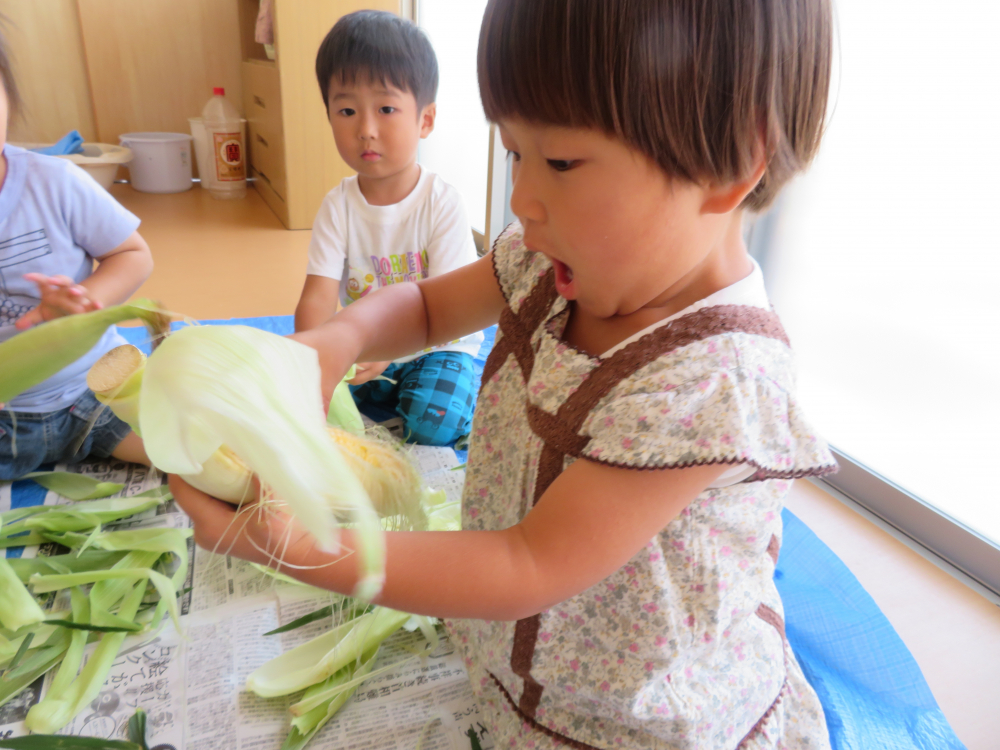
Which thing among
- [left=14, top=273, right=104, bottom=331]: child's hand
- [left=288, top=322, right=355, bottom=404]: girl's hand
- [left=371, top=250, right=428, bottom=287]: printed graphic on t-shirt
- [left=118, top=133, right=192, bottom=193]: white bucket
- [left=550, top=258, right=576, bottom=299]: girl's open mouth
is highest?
[left=550, top=258, right=576, bottom=299]: girl's open mouth

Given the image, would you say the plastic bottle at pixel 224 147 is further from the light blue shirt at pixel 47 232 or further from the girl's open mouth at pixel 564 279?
the girl's open mouth at pixel 564 279

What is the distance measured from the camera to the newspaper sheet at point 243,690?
75 centimetres

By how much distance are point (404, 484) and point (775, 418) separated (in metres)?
0.34

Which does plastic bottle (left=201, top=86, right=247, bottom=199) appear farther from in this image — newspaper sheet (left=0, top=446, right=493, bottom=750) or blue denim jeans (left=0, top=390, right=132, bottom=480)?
newspaper sheet (left=0, top=446, right=493, bottom=750)

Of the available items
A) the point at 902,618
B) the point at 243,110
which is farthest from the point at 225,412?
the point at 243,110

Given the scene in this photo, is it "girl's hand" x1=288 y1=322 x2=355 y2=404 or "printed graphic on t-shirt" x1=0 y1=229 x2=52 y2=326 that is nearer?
"girl's hand" x1=288 y1=322 x2=355 y2=404

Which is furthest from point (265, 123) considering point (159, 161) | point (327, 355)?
point (327, 355)

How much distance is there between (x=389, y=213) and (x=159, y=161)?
90.2 inches

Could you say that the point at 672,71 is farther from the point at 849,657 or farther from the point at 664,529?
the point at 849,657

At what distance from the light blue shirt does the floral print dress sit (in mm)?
784

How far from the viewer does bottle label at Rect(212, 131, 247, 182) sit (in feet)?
10.1

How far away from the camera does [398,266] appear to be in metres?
1.43

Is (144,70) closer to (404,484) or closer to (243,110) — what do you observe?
(243,110)

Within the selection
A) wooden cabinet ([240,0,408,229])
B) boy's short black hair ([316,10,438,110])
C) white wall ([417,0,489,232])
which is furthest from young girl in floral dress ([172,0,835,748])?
wooden cabinet ([240,0,408,229])
